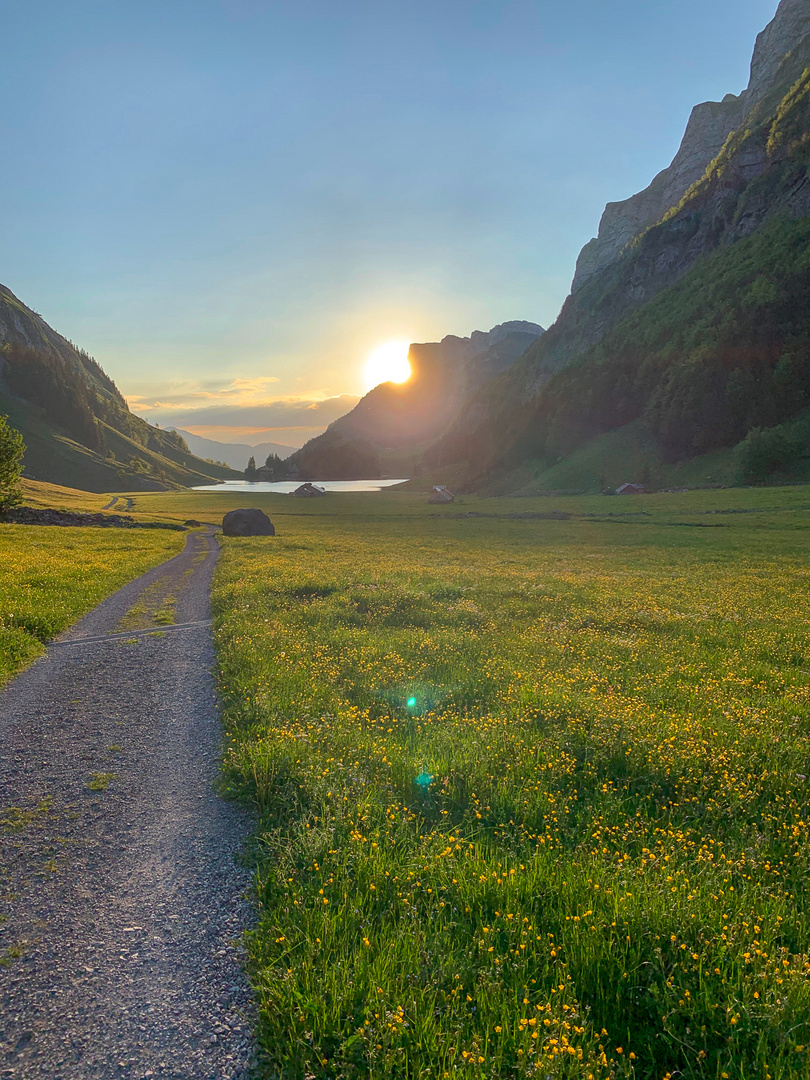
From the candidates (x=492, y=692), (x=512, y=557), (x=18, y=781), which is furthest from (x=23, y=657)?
(x=512, y=557)

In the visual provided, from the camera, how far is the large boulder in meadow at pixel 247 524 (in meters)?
60.5

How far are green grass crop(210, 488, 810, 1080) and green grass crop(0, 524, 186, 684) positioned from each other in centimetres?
515

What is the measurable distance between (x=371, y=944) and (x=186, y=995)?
1591 millimetres

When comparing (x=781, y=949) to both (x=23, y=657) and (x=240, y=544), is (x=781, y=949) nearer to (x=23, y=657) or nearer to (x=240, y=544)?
(x=23, y=657)

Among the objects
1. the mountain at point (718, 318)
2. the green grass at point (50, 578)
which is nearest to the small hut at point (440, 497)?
the mountain at point (718, 318)

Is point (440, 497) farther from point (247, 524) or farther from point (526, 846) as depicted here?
point (526, 846)

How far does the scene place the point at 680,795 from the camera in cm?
762

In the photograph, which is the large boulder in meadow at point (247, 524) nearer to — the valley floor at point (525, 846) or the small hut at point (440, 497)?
the valley floor at point (525, 846)

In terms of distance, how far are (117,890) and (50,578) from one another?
66.9ft

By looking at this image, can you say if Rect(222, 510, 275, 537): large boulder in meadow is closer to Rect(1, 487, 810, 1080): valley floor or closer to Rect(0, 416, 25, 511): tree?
Rect(0, 416, 25, 511): tree

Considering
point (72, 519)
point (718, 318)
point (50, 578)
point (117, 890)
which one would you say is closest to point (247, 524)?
point (72, 519)

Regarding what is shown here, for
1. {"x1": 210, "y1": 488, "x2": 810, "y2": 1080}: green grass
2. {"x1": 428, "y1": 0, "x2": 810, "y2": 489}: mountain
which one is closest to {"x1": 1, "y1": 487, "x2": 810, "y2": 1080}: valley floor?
{"x1": 210, "y1": 488, "x2": 810, "y2": 1080}: green grass

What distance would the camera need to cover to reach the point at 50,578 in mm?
22281

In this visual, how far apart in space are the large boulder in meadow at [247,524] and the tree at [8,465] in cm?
2003
